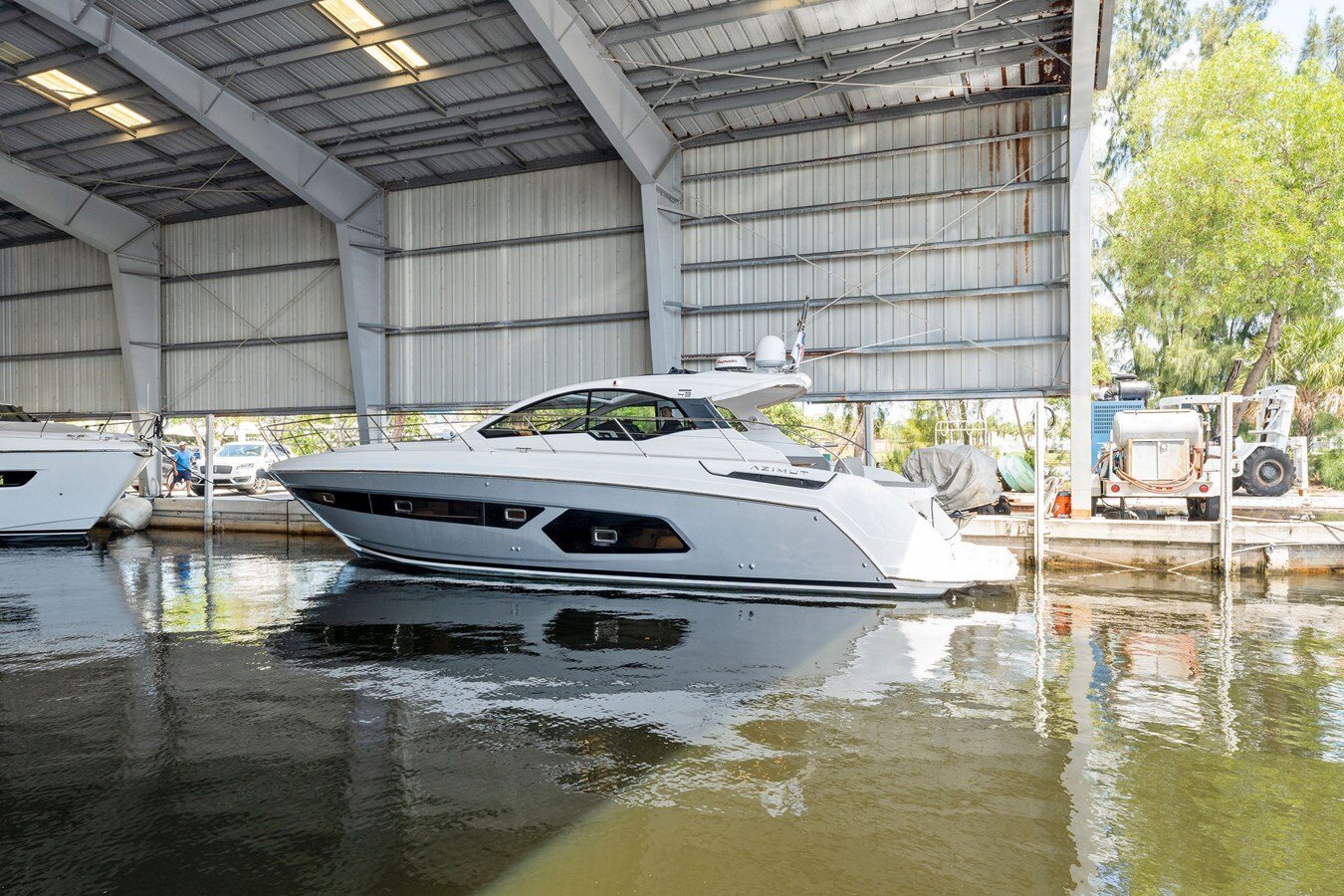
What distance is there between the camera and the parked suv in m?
14.5

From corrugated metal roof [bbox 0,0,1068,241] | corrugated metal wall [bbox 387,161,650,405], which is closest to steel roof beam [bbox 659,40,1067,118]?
corrugated metal roof [bbox 0,0,1068,241]

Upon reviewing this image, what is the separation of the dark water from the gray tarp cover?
2958 millimetres

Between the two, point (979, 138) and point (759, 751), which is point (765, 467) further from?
point (979, 138)

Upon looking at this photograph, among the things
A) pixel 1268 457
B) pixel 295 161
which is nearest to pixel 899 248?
pixel 1268 457

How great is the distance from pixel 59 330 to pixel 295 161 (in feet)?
25.1

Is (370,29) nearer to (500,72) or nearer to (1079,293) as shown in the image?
(500,72)

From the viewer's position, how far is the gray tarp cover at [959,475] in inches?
330

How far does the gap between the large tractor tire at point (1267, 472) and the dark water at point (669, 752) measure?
491cm

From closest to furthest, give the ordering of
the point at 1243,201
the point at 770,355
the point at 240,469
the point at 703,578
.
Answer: the point at 703,578, the point at 770,355, the point at 1243,201, the point at 240,469

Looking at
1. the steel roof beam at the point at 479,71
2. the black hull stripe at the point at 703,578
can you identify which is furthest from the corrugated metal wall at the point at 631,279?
the black hull stripe at the point at 703,578

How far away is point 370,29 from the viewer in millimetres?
9695

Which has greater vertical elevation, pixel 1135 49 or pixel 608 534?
pixel 1135 49

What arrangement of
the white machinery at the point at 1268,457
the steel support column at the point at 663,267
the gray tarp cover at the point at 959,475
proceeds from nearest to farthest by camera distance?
1. the gray tarp cover at the point at 959,475
2. the white machinery at the point at 1268,457
3. the steel support column at the point at 663,267

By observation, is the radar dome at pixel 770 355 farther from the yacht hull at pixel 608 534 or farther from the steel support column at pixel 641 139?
the steel support column at pixel 641 139
